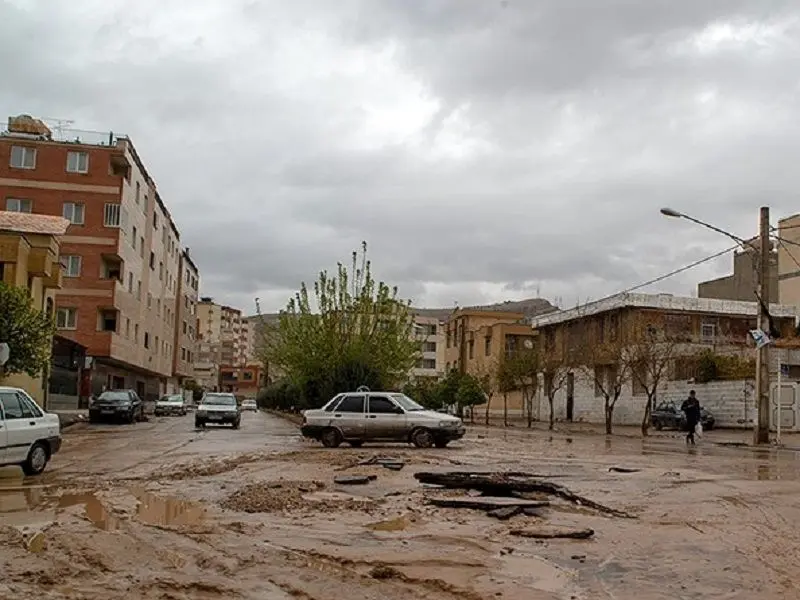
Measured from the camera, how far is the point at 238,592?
7215 millimetres

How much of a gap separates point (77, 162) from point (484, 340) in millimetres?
37488

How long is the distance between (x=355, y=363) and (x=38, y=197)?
1075 inches

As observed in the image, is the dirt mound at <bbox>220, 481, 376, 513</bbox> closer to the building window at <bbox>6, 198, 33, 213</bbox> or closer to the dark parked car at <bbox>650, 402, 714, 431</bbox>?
the dark parked car at <bbox>650, 402, 714, 431</bbox>

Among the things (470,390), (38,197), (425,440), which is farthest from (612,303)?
(38,197)

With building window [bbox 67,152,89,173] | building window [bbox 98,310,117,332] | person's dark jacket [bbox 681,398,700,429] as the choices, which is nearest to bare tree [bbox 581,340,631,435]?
person's dark jacket [bbox 681,398,700,429]

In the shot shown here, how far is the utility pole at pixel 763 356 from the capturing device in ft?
98.6

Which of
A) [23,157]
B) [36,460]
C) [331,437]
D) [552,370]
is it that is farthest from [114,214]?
[36,460]

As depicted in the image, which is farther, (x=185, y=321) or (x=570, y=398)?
(x=185, y=321)

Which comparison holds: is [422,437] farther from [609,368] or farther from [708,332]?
[708,332]

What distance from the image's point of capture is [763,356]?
30500 mm

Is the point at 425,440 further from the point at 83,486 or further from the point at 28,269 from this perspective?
the point at 28,269

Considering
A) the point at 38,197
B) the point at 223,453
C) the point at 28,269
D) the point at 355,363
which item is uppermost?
the point at 38,197

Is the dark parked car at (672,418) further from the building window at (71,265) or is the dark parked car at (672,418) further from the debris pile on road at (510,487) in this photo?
the building window at (71,265)

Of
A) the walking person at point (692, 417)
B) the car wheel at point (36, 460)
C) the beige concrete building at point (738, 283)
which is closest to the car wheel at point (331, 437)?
the car wheel at point (36, 460)
